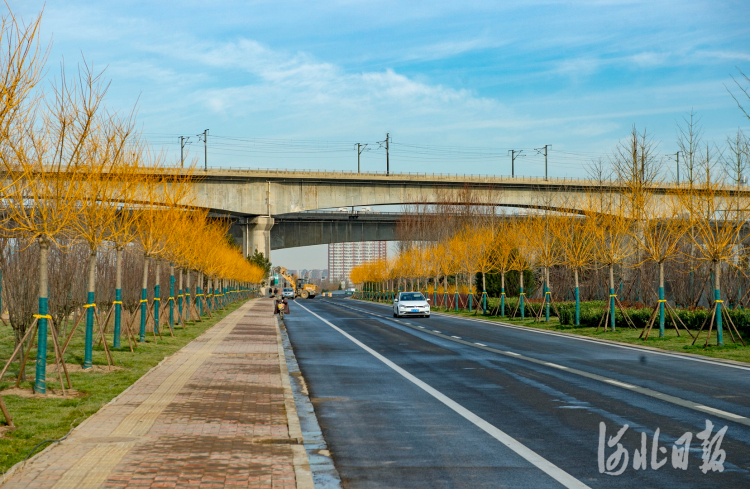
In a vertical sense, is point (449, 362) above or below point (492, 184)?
below

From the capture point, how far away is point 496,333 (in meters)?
31.6

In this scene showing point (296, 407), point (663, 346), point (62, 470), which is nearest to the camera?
point (62, 470)

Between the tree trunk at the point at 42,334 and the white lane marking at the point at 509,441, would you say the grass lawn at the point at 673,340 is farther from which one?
the tree trunk at the point at 42,334

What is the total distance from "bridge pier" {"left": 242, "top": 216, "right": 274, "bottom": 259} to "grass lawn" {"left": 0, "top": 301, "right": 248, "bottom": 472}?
5345cm

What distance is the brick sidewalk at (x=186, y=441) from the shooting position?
7.15m

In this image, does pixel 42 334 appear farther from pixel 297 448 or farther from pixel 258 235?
pixel 258 235

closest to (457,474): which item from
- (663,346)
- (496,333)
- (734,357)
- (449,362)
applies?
(449,362)

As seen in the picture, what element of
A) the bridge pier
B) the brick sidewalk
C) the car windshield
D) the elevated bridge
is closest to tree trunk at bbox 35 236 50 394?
the brick sidewalk

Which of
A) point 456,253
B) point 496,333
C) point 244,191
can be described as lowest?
point 496,333

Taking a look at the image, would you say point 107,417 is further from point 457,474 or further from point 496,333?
point 496,333

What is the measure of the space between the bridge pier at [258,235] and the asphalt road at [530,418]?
57338mm

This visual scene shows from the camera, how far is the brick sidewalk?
7148mm

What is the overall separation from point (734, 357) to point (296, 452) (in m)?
14.8

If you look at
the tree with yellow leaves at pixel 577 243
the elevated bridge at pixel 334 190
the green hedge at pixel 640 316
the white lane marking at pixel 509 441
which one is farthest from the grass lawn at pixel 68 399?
the elevated bridge at pixel 334 190
